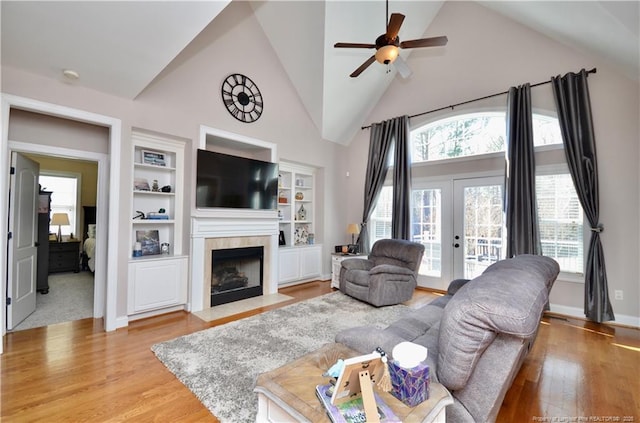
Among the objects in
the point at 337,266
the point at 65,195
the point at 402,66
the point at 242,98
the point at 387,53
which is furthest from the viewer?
the point at 65,195

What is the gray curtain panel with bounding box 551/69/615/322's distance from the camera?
355 cm

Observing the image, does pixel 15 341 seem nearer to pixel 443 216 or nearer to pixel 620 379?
pixel 620 379

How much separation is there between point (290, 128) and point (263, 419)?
4.71 meters

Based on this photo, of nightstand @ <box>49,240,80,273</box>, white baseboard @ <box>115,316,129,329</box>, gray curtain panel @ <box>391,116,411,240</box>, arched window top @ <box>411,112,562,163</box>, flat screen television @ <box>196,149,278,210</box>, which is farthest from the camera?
nightstand @ <box>49,240,80,273</box>

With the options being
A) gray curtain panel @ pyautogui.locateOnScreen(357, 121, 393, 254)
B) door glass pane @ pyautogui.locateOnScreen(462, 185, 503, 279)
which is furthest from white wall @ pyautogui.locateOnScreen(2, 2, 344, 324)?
door glass pane @ pyautogui.locateOnScreen(462, 185, 503, 279)

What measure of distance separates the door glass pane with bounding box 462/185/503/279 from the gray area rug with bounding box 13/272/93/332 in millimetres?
5747

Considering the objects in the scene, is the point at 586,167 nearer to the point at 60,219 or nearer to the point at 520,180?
the point at 520,180

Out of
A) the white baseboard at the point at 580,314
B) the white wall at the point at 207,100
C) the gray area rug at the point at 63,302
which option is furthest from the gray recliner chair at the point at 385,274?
the gray area rug at the point at 63,302

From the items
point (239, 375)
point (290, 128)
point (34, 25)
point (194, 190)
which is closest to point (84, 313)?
point (194, 190)

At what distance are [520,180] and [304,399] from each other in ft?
14.6

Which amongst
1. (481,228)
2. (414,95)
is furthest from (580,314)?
(414,95)

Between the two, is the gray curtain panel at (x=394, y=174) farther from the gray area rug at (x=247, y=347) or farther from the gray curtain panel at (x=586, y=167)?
the gray curtain panel at (x=586, y=167)

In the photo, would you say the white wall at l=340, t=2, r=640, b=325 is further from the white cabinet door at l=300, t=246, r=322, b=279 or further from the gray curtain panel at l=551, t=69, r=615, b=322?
the white cabinet door at l=300, t=246, r=322, b=279

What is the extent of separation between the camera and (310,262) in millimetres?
5727
